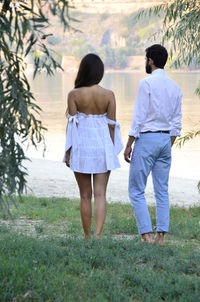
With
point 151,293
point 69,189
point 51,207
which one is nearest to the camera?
point 151,293

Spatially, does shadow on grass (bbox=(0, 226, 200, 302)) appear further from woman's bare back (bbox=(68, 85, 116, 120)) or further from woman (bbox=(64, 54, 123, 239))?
woman's bare back (bbox=(68, 85, 116, 120))

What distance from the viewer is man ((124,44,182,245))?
4.52 meters

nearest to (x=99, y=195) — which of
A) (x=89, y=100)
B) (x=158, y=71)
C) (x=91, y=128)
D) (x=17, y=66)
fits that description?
(x=91, y=128)

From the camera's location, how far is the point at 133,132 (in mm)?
4508

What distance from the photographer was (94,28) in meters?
158

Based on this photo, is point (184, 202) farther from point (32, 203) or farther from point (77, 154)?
point (77, 154)

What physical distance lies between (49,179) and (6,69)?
9.63 meters

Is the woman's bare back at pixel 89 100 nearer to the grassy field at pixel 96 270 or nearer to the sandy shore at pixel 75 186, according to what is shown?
the grassy field at pixel 96 270

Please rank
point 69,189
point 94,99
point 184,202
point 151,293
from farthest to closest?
point 69,189 < point 184,202 < point 94,99 < point 151,293

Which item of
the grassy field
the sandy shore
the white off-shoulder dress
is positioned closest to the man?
the white off-shoulder dress

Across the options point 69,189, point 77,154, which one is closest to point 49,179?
point 69,189

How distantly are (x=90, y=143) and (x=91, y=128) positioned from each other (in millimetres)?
131

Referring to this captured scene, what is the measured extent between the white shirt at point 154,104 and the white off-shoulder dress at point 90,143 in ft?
0.85

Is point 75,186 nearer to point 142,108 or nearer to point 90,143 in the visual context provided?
point 90,143
